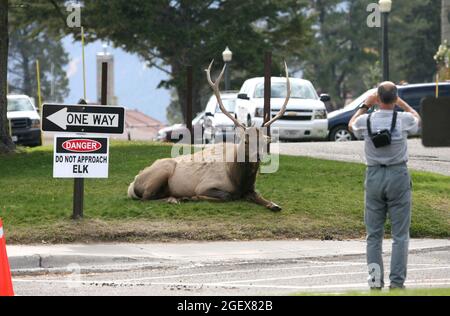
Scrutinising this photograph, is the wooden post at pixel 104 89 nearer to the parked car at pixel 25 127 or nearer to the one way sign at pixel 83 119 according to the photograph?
the one way sign at pixel 83 119

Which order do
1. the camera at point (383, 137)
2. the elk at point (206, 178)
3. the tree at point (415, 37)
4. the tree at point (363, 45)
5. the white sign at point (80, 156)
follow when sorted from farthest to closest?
the tree at point (363, 45)
the tree at point (415, 37)
the elk at point (206, 178)
the white sign at point (80, 156)
the camera at point (383, 137)

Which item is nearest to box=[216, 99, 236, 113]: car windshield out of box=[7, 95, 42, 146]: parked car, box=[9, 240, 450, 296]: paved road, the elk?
box=[7, 95, 42, 146]: parked car

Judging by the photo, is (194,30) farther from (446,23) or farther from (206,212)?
(206,212)

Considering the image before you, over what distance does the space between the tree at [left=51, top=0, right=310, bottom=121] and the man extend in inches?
1546

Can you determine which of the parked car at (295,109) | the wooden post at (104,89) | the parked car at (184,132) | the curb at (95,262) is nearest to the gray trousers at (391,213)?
the curb at (95,262)

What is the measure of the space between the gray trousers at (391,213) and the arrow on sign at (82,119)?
550 centimetres

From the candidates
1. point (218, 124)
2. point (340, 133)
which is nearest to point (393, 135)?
point (218, 124)

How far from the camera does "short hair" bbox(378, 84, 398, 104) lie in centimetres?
989

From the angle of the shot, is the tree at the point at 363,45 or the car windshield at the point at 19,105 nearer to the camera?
the car windshield at the point at 19,105

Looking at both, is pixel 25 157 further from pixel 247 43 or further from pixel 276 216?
pixel 247 43

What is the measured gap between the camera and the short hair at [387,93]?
389 inches

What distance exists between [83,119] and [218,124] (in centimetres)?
1473
